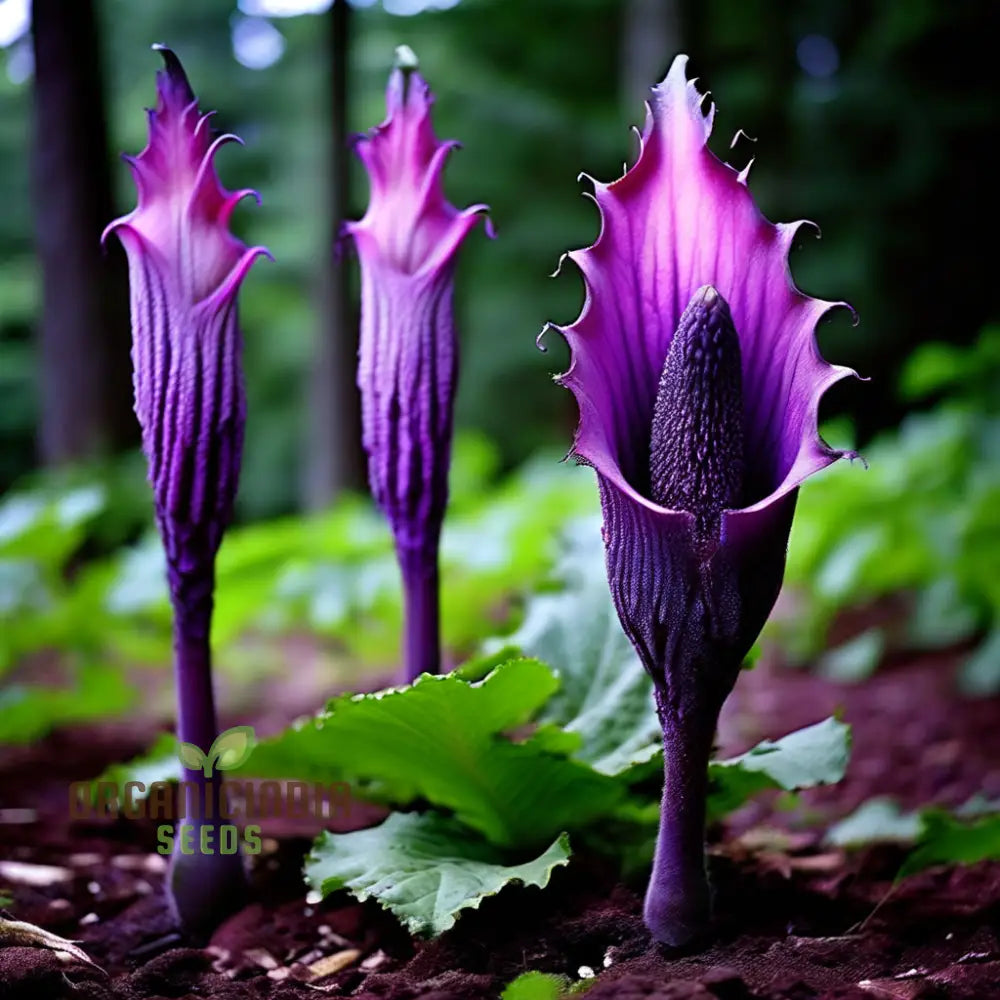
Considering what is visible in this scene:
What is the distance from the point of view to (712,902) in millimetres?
1058

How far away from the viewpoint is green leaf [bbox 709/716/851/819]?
1133 mm

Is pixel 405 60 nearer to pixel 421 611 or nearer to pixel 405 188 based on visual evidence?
pixel 405 188

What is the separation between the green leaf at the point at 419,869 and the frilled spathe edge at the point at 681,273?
1.24 feet

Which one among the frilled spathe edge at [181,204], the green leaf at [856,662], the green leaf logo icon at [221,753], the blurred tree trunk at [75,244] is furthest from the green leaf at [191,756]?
the blurred tree trunk at [75,244]

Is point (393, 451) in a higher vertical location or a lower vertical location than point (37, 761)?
higher

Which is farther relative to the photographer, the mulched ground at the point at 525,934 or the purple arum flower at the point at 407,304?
the purple arum flower at the point at 407,304

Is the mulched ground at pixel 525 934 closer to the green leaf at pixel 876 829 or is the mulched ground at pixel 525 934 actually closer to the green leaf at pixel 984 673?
the green leaf at pixel 876 829

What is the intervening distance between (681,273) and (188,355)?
494mm

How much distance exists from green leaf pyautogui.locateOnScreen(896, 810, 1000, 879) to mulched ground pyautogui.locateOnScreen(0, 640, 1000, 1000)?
0.05 m

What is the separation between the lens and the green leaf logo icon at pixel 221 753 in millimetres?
1155

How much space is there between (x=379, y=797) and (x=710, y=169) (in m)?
0.79

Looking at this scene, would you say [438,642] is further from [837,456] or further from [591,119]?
[591,119]

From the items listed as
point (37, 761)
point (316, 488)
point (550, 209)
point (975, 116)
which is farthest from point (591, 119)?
point (37, 761)

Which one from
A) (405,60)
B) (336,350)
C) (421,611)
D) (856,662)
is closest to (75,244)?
(336,350)
